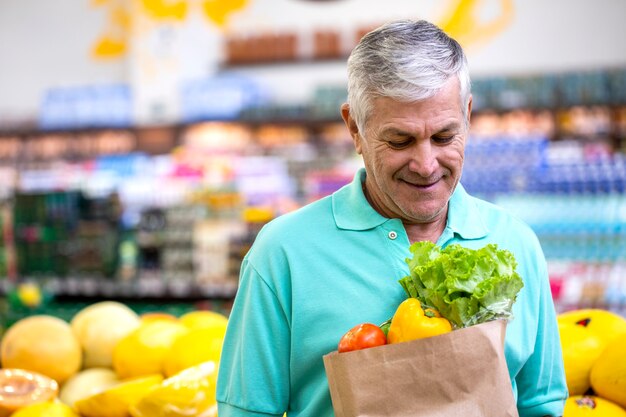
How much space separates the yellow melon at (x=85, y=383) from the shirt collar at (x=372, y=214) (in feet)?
3.78

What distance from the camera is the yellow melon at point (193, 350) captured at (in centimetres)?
212

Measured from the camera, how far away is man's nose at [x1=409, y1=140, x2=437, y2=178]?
4.27 feet

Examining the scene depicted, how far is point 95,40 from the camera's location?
11.4 meters

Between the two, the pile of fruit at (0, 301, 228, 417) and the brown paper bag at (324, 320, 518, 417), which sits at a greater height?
the brown paper bag at (324, 320, 518, 417)

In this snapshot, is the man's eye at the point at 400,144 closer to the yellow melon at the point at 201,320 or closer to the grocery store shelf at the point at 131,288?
the yellow melon at the point at 201,320

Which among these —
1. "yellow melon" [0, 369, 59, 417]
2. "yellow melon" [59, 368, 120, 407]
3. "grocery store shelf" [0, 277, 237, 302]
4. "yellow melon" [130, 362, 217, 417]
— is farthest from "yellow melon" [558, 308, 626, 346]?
"grocery store shelf" [0, 277, 237, 302]

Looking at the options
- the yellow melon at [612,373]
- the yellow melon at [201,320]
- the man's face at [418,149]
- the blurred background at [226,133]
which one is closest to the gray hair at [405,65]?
the man's face at [418,149]

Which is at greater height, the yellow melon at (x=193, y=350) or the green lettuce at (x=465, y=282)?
the green lettuce at (x=465, y=282)

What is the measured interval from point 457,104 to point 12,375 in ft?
5.09

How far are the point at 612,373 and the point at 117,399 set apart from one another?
1.21 m

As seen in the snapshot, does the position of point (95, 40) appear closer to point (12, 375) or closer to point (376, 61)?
point (12, 375)

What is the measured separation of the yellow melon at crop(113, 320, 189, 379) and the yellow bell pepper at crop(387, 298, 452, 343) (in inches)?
46.8

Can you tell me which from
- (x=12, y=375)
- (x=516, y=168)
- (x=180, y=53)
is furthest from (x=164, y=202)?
(x=12, y=375)

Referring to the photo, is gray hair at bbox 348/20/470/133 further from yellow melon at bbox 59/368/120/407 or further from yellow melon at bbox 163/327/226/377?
yellow melon at bbox 59/368/120/407
